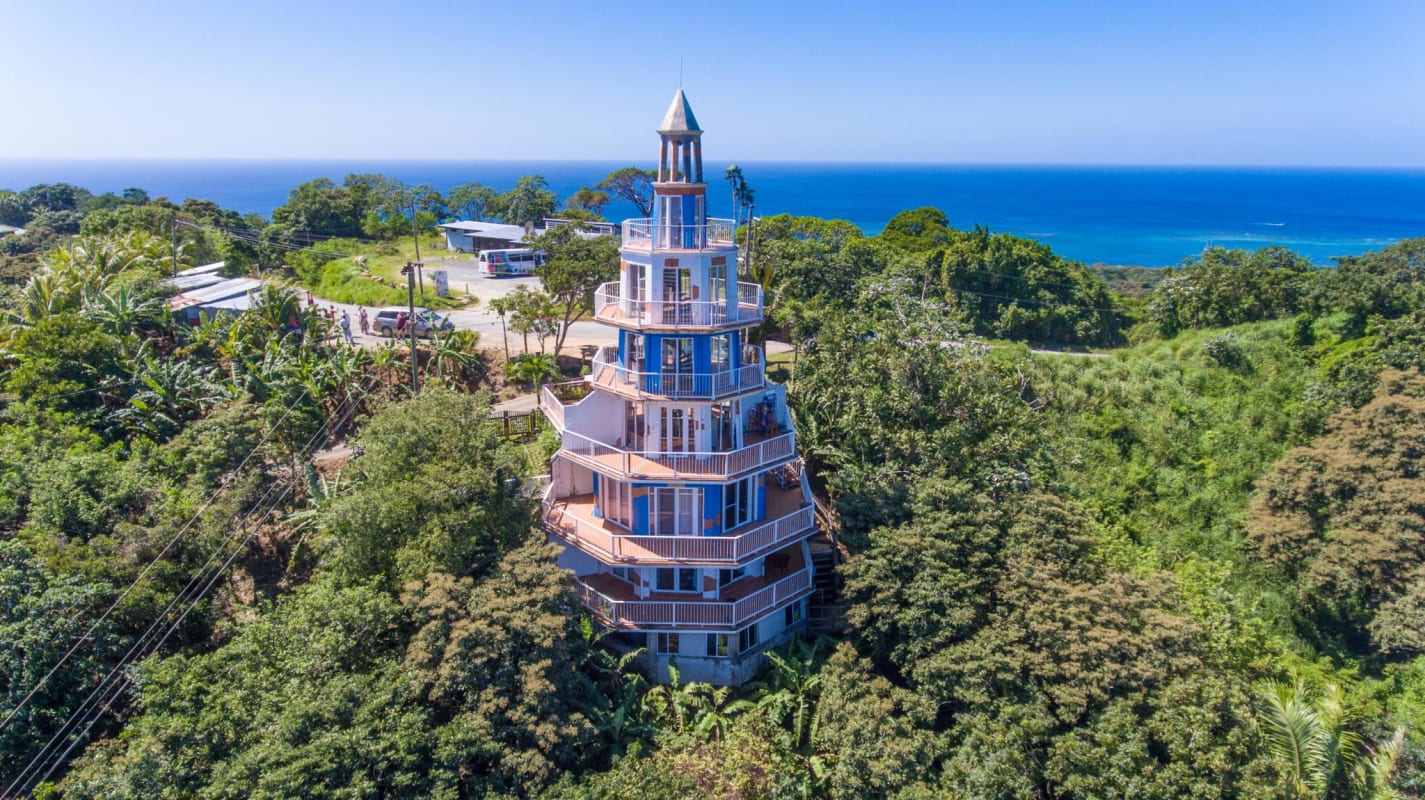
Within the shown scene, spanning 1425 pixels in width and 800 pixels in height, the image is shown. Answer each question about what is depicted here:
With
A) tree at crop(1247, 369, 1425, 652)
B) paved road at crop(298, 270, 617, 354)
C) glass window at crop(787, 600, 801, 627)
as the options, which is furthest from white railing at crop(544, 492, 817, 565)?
tree at crop(1247, 369, 1425, 652)

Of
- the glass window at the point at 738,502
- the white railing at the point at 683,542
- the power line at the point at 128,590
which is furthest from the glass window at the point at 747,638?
the power line at the point at 128,590

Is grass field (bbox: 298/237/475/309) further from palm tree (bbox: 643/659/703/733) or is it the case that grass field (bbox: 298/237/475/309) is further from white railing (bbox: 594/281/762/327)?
palm tree (bbox: 643/659/703/733)

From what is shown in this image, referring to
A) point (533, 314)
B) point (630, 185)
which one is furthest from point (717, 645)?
point (630, 185)

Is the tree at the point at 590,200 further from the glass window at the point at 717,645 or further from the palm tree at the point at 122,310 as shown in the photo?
the glass window at the point at 717,645

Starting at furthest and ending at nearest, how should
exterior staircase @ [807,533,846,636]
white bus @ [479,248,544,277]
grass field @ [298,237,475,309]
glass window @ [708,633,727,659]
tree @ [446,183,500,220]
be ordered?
tree @ [446,183,500,220] → white bus @ [479,248,544,277] → grass field @ [298,237,475,309] → exterior staircase @ [807,533,846,636] → glass window @ [708,633,727,659]


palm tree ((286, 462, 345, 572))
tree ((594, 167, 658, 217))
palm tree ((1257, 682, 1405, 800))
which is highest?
tree ((594, 167, 658, 217))

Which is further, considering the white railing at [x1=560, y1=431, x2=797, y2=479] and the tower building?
the white railing at [x1=560, y1=431, x2=797, y2=479]

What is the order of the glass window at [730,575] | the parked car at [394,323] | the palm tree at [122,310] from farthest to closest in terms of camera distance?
the parked car at [394,323], the palm tree at [122,310], the glass window at [730,575]
